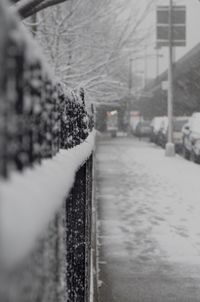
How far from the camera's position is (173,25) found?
2716cm

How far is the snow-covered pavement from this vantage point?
18.9ft

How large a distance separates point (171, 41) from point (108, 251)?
69.0ft

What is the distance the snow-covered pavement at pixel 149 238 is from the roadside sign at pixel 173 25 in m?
11.9

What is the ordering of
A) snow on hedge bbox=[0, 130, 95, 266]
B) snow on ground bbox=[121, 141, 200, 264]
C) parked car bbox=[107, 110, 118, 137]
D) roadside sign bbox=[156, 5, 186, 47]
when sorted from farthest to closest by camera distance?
parked car bbox=[107, 110, 118, 137]
roadside sign bbox=[156, 5, 186, 47]
snow on ground bbox=[121, 141, 200, 264]
snow on hedge bbox=[0, 130, 95, 266]

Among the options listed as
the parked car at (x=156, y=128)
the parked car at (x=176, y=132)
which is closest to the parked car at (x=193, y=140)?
the parked car at (x=176, y=132)

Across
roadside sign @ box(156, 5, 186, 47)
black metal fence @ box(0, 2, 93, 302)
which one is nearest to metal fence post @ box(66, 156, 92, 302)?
black metal fence @ box(0, 2, 93, 302)

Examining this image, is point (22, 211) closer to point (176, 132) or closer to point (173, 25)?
point (173, 25)

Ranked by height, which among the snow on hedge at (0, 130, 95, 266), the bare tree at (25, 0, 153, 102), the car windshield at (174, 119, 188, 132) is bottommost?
the car windshield at (174, 119, 188, 132)

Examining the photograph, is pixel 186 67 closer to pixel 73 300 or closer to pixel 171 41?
pixel 171 41

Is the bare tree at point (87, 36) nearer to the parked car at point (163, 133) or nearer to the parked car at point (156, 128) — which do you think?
the parked car at point (163, 133)

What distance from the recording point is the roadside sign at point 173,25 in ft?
89.0

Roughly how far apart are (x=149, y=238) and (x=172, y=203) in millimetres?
3723

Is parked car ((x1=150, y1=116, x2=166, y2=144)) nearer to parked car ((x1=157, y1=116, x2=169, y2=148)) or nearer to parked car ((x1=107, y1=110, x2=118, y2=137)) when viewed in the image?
parked car ((x1=157, y1=116, x2=169, y2=148))

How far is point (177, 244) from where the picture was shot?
7.82 m
